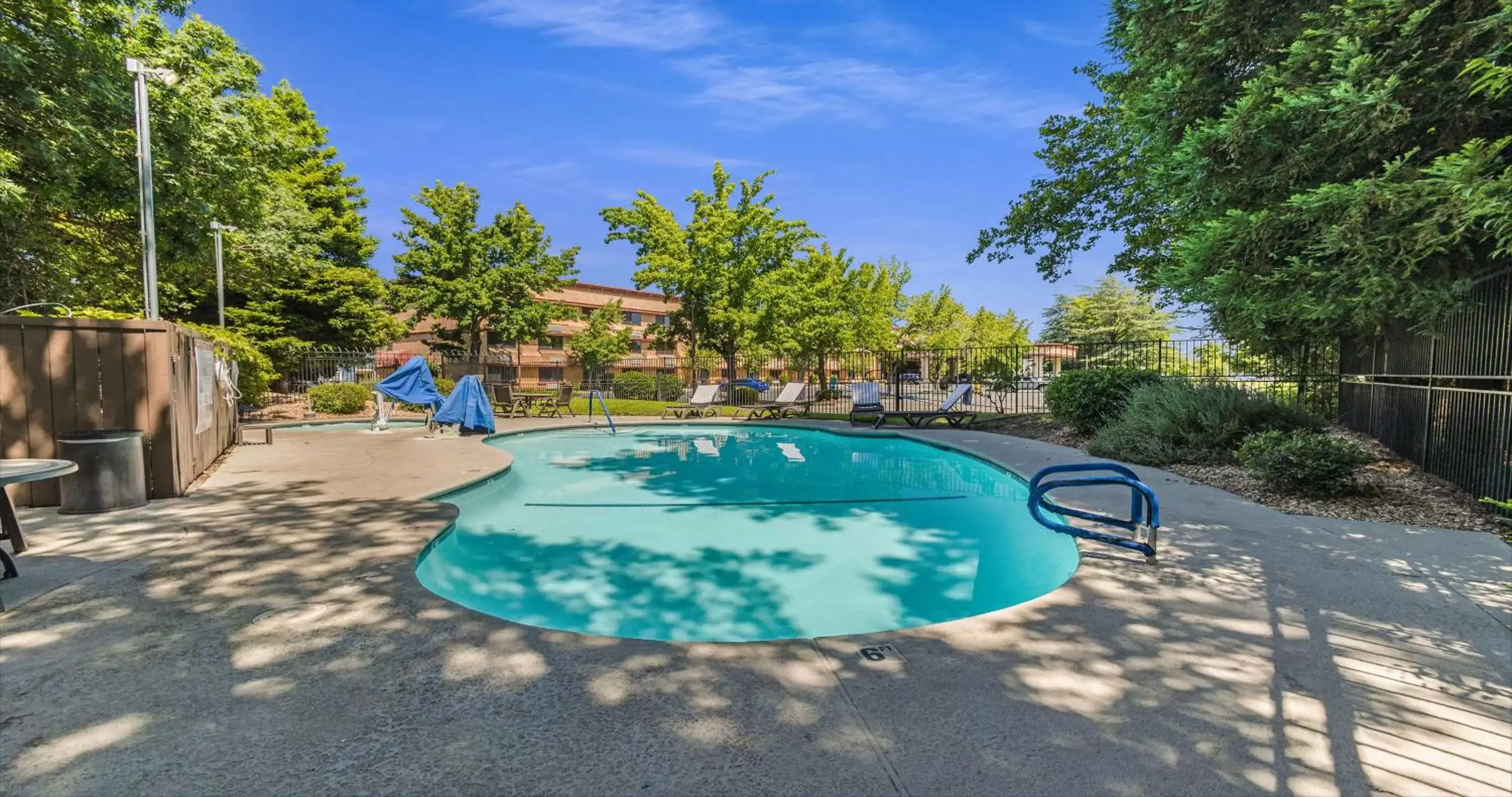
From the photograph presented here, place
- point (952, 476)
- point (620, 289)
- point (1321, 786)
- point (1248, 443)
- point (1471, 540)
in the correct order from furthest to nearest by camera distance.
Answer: point (620, 289)
point (952, 476)
point (1248, 443)
point (1471, 540)
point (1321, 786)

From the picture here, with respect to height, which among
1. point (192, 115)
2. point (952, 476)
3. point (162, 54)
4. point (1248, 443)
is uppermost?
point (162, 54)

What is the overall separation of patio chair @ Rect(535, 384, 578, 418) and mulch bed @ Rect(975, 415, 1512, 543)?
16313 millimetres

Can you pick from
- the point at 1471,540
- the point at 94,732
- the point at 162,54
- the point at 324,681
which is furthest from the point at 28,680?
the point at 162,54

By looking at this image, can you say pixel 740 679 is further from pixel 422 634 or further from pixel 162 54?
pixel 162 54

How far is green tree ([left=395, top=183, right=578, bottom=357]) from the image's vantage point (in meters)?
29.1

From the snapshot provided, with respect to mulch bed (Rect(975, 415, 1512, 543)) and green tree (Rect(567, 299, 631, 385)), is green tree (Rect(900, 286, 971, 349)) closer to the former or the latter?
green tree (Rect(567, 299, 631, 385))

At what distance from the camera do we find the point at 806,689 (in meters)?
2.54

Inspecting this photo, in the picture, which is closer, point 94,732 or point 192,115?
point 94,732

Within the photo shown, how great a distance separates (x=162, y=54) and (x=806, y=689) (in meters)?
18.1

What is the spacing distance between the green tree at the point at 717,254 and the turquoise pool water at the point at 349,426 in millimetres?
10457

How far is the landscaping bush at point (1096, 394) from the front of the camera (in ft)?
37.6

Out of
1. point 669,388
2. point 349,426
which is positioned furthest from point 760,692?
point 669,388

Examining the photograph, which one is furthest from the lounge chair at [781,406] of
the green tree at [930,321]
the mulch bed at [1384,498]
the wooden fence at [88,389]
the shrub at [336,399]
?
the green tree at [930,321]

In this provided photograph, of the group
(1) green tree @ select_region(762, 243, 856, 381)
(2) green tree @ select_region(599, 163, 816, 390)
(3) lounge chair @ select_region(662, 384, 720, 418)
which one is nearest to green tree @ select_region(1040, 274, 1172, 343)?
(1) green tree @ select_region(762, 243, 856, 381)
